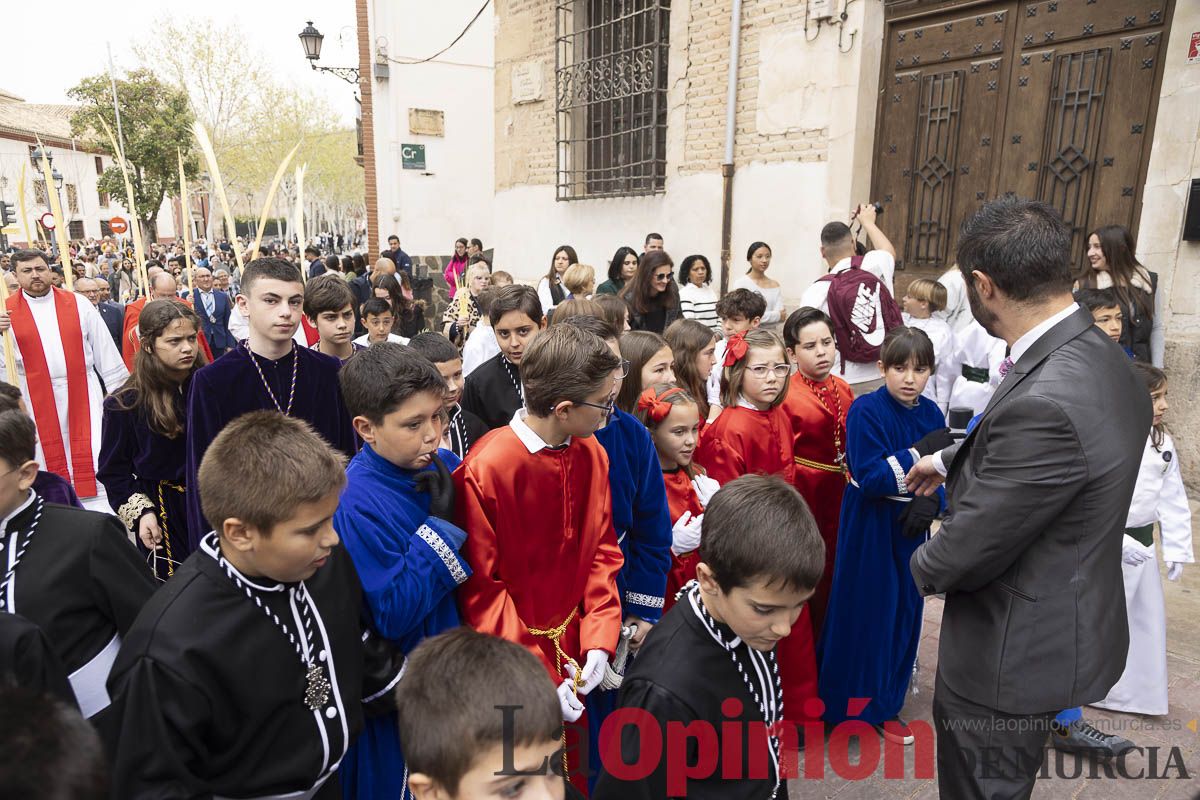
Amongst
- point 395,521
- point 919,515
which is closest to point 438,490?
point 395,521

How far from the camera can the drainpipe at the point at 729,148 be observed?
7.61 meters

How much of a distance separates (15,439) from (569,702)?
1549 millimetres

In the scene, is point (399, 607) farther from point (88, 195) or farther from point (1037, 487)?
point (88, 195)

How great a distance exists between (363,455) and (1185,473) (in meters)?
5.61

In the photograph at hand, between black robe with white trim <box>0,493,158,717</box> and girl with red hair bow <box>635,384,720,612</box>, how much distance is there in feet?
5.52

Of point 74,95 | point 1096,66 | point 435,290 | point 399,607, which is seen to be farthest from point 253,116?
point 399,607

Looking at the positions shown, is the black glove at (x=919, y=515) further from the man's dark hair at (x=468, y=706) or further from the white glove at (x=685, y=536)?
the man's dark hair at (x=468, y=706)

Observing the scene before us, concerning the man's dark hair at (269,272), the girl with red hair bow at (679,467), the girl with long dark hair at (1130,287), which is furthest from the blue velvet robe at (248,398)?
the girl with long dark hair at (1130,287)

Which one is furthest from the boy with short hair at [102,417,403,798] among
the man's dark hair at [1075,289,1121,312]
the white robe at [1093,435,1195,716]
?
the man's dark hair at [1075,289,1121,312]

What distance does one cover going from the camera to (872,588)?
121 inches

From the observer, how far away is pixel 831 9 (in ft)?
22.2

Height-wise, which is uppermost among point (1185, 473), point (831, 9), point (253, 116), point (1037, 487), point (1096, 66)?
point (253, 116)

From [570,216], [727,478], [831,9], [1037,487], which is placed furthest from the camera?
[570,216]

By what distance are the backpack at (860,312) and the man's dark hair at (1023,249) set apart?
3.26 m
